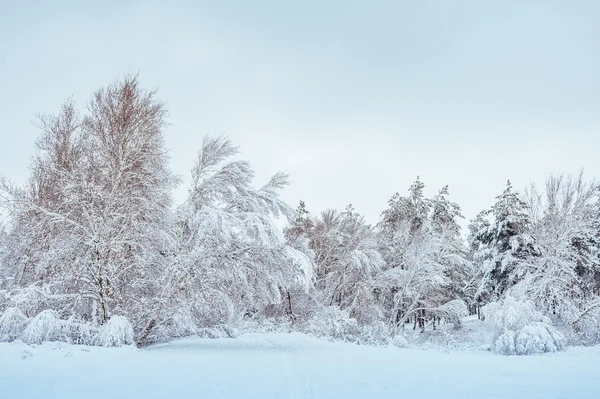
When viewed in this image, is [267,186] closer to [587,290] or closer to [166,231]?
[166,231]

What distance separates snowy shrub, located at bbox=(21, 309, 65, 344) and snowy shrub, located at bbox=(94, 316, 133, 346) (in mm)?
939

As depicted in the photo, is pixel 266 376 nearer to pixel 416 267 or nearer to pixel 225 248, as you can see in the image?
pixel 225 248

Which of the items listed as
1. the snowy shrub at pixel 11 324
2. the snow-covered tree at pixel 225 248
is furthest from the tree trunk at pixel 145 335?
the snowy shrub at pixel 11 324

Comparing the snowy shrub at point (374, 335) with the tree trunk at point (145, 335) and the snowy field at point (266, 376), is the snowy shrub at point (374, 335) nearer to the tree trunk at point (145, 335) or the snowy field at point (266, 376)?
the snowy field at point (266, 376)

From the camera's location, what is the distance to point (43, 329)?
864 centimetres

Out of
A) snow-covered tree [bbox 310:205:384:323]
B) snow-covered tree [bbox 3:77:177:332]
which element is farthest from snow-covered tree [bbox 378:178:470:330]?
snow-covered tree [bbox 3:77:177:332]

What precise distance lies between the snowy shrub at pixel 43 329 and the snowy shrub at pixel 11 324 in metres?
0.34

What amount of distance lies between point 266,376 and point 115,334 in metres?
4.63

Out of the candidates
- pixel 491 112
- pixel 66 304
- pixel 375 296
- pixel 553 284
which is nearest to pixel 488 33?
pixel 491 112

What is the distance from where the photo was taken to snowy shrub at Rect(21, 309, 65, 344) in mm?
8438

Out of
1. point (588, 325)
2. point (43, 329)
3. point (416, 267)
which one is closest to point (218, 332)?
point (43, 329)

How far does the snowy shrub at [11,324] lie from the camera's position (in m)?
8.73

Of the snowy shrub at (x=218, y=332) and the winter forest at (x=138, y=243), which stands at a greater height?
the winter forest at (x=138, y=243)

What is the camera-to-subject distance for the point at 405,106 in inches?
1029
